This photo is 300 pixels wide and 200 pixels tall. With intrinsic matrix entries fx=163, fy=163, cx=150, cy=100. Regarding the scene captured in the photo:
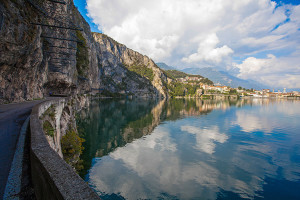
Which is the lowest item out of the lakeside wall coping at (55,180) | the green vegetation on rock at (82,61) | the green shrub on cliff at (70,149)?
the green shrub on cliff at (70,149)

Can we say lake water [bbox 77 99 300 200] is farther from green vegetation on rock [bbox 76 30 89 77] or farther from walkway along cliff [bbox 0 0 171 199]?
green vegetation on rock [bbox 76 30 89 77]

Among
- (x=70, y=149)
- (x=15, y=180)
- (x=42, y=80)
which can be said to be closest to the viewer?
(x=15, y=180)

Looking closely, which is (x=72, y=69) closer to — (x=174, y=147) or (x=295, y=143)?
(x=174, y=147)

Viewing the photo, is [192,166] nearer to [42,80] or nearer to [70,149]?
[70,149]

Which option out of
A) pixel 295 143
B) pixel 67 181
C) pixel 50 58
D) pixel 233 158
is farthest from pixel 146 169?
pixel 50 58

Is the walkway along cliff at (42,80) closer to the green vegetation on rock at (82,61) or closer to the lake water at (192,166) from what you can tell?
the green vegetation on rock at (82,61)

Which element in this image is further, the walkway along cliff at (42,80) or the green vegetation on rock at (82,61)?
the green vegetation on rock at (82,61)

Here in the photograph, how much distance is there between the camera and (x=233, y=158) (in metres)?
22.3

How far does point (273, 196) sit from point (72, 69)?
41.1 m

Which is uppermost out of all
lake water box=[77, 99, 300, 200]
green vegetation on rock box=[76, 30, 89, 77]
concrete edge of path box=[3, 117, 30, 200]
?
green vegetation on rock box=[76, 30, 89, 77]

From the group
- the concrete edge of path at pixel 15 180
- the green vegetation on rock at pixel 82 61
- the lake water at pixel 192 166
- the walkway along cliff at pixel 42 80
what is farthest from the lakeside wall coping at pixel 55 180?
the green vegetation on rock at pixel 82 61

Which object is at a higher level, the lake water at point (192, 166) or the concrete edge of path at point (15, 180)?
the concrete edge of path at point (15, 180)

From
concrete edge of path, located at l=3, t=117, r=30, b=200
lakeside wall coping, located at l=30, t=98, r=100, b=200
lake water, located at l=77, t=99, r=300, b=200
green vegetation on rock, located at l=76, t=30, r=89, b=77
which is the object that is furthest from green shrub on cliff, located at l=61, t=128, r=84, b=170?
green vegetation on rock, located at l=76, t=30, r=89, b=77

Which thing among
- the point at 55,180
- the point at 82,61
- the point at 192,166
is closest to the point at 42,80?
the point at 82,61
